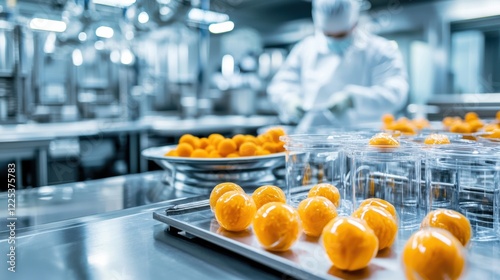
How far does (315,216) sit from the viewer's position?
0.59 metres

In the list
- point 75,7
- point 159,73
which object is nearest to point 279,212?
point 75,7

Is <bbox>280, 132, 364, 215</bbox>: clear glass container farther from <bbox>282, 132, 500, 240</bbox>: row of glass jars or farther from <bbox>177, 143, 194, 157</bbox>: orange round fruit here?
<bbox>177, 143, 194, 157</bbox>: orange round fruit

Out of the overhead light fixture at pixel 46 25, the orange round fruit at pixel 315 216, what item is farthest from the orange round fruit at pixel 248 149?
the overhead light fixture at pixel 46 25

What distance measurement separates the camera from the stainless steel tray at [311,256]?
0.47m

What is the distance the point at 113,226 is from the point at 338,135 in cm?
45

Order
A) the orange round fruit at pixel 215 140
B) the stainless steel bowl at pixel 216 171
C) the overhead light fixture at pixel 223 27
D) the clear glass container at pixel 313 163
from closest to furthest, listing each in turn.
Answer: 1. the clear glass container at pixel 313 163
2. the stainless steel bowl at pixel 216 171
3. the orange round fruit at pixel 215 140
4. the overhead light fixture at pixel 223 27

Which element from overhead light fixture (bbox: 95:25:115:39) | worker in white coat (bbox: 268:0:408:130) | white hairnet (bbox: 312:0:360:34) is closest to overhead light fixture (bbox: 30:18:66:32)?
overhead light fixture (bbox: 95:25:115:39)

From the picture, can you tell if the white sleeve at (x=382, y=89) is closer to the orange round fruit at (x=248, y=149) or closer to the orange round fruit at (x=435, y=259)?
the orange round fruit at (x=248, y=149)

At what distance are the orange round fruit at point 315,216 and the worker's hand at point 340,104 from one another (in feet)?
6.14

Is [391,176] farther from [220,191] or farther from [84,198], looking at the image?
[84,198]

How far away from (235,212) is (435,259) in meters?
0.27

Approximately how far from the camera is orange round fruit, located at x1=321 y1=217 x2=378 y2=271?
18.3 inches

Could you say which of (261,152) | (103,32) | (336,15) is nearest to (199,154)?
(261,152)

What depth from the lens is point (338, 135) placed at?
2.82 feet
